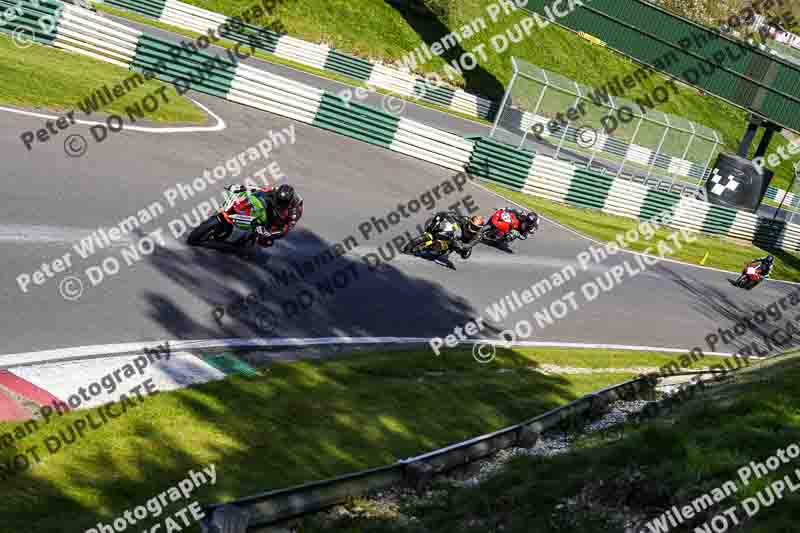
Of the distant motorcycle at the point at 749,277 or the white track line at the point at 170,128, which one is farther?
the distant motorcycle at the point at 749,277

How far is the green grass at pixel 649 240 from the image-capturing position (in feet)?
92.0

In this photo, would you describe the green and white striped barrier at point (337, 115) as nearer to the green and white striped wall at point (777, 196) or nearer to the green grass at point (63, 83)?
the green grass at point (63, 83)

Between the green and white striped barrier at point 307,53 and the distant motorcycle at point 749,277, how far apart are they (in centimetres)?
1816

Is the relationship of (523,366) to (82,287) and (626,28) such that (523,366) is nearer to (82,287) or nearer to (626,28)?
(82,287)

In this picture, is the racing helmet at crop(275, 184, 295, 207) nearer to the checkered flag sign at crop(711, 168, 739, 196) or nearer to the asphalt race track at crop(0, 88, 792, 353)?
the asphalt race track at crop(0, 88, 792, 353)

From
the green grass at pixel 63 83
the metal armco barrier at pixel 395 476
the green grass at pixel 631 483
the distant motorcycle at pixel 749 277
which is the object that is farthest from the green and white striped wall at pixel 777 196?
the green grass at pixel 631 483

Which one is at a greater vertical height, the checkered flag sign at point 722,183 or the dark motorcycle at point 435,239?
the checkered flag sign at point 722,183

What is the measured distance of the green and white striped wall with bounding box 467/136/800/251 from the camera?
28.4 meters

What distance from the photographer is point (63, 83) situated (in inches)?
734

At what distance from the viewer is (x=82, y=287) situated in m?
10.8

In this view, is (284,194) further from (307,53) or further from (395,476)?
(307,53)

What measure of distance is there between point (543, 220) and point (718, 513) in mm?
20737

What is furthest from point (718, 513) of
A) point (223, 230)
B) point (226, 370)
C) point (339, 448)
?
point (223, 230)

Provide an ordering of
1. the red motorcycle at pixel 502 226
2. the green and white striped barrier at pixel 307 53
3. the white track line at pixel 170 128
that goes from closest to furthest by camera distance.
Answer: the white track line at pixel 170 128 < the red motorcycle at pixel 502 226 < the green and white striped barrier at pixel 307 53
